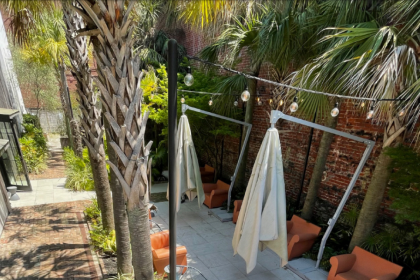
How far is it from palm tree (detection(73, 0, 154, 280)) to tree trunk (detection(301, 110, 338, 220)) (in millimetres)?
4028

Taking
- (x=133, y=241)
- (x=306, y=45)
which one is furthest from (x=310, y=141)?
(x=133, y=241)

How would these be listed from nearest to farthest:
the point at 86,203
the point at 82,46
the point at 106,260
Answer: the point at 106,260 < the point at 82,46 < the point at 86,203

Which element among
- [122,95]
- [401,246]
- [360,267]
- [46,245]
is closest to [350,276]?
[360,267]

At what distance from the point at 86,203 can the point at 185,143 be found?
12.4ft

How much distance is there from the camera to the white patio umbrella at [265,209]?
3.87 metres

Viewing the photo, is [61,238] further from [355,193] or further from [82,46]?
[355,193]

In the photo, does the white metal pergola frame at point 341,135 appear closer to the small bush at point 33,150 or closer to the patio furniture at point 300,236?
the patio furniture at point 300,236

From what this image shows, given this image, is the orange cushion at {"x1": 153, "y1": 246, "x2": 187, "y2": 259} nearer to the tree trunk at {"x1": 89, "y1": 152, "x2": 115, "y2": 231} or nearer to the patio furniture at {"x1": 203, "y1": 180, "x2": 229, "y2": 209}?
the tree trunk at {"x1": 89, "y1": 152, "x2": 115, "y2": 231}

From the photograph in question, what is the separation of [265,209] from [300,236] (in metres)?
1.48

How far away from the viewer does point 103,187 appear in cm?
507

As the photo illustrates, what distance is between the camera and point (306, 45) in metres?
5.15

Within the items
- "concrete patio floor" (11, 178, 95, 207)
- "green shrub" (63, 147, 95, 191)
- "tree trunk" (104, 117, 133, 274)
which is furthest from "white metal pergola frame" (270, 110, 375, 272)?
"green shrub" (63, 147, 95, 191)

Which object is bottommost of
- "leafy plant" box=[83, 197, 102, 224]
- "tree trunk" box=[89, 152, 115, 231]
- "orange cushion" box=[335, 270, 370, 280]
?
"leafy plant" box=[83, 197, 102, 224]

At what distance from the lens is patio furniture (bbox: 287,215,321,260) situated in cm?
494
